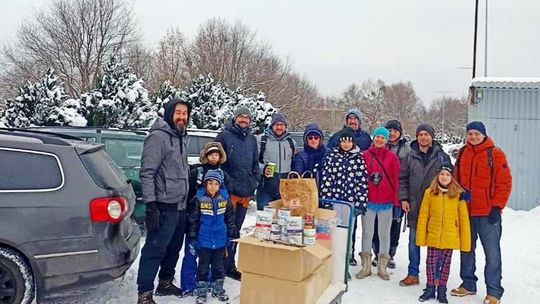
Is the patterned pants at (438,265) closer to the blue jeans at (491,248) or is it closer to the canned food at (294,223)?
the blue jeans at (491,248)

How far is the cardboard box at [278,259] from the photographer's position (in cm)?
392

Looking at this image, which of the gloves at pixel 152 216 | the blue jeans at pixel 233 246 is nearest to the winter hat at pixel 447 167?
the blue jeans at pixel 233 246

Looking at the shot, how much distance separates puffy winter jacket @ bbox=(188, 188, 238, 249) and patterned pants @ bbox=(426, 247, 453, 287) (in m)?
2.19

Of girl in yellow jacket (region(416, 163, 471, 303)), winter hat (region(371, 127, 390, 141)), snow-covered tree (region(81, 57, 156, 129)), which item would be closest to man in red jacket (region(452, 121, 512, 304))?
Result: girl in yellow jacket (region(416, 163, 471, 303))

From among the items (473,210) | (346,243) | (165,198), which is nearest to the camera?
(165,198)

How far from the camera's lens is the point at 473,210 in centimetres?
526

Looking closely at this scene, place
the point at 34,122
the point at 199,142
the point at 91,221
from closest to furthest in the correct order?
the point at 91,221 → the point at 199,142 → the point at 34,122

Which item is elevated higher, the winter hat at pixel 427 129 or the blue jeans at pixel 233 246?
the winter hat at pixel 427 129

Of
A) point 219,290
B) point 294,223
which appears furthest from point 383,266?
point 294,223

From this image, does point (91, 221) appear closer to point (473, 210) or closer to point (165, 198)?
point (165, 198)

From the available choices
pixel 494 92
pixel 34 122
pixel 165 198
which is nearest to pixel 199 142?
pixel 165 198

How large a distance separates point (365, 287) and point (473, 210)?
145 cm

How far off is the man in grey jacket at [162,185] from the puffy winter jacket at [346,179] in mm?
1717

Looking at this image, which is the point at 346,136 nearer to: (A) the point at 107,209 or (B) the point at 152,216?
(B) the point at 152,216
